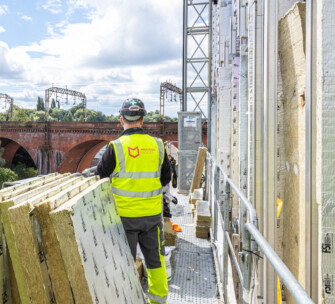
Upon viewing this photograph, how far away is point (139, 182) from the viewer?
2.56 m

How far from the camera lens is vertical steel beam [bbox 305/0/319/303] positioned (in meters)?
1.53

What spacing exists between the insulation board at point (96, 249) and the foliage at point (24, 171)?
1295 inches

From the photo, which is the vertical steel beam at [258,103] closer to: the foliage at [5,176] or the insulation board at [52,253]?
the insulation board at [52,253]

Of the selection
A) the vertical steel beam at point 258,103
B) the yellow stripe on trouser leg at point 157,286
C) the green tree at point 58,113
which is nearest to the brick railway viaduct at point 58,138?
the yellow stripe on trouser leg at point 157,286

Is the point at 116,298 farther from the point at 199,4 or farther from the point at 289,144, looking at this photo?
the point at 199,4

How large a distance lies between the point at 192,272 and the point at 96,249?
267 cm

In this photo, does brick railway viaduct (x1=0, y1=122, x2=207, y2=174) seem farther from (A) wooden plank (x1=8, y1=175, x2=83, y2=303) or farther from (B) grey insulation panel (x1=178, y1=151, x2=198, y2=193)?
(A) wooden plank (x1=8, y1=175, x2=83, y2=303)

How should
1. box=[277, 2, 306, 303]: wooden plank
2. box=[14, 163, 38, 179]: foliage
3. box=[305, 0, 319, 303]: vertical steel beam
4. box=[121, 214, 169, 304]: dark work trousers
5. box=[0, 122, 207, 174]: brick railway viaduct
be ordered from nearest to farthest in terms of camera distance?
box=[305, 0, 319, 303]: vertical steel beam
box=[277, 2, 306, 303]: wooden plank
box=[121, 214, 169, 304]: dark work trousers
box=[0, 122, 207, 174]: brick railway viaduct
box=[14, 163, 38, 179]: foliage

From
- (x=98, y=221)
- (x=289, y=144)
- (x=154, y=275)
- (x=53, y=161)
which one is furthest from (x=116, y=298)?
(x=53, y=161)

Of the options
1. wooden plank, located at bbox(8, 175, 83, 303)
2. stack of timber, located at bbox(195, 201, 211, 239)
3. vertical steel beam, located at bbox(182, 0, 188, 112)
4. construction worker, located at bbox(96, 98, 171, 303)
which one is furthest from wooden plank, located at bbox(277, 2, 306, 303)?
vertical steel beam, located at bbox(182, 0, 188, 112)

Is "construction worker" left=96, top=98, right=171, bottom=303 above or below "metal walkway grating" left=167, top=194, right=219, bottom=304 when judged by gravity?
above

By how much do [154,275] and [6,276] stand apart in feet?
4.91

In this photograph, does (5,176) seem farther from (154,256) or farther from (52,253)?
Answer: (52,253)

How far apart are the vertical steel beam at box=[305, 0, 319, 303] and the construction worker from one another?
1.36m
